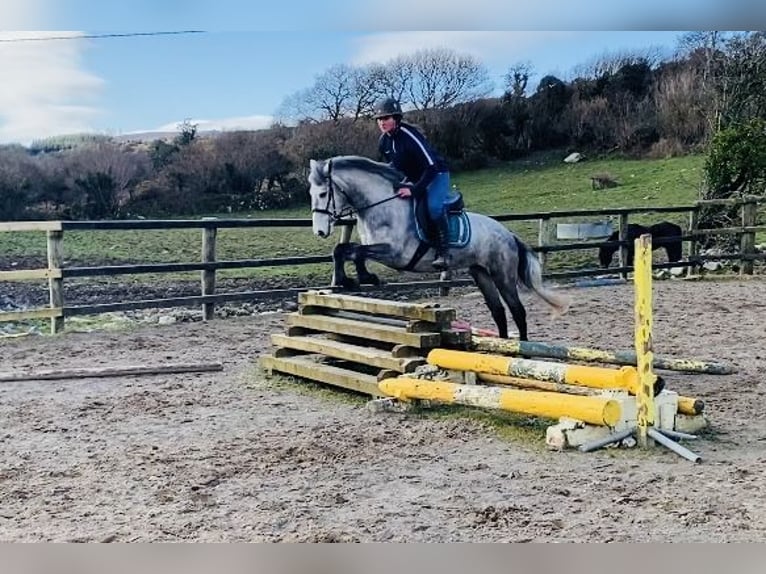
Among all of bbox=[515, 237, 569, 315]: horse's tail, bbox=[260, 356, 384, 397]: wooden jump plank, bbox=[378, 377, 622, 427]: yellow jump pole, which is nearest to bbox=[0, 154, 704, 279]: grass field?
bbox=[515, 237, 569, 315]: horse's tail

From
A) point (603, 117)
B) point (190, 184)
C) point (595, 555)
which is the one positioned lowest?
point (595, 555)

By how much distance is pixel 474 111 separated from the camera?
3.30 meters

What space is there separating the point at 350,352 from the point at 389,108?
94cm

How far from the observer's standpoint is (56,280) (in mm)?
4055

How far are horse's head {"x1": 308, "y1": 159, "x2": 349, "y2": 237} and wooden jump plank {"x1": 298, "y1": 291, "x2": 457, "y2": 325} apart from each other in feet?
0.96

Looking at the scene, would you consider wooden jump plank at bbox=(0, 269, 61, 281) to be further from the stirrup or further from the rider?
the stirrup

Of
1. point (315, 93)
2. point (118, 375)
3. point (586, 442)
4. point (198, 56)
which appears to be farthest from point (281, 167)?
point (586, 442)

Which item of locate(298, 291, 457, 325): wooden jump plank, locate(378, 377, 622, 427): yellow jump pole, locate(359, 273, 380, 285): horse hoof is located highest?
locate(359, 273, 380, 285): horse hoof

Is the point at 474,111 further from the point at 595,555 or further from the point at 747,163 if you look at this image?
the point at 595,555

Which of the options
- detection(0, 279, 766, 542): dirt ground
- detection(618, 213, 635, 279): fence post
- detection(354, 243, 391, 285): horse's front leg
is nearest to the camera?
detection(0, 279, 766, 542): dirt ground

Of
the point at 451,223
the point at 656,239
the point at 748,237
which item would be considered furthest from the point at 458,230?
the point at 748,237

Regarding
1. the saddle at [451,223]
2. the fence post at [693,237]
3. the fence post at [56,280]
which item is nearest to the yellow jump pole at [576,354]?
the saddle at [451,223]

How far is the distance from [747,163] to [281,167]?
215cm

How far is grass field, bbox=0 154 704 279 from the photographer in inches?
134
